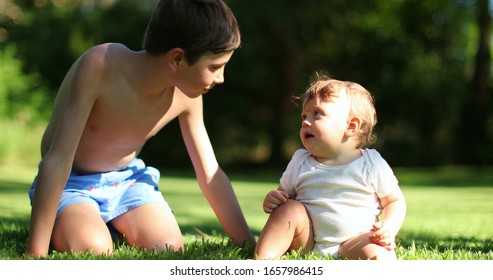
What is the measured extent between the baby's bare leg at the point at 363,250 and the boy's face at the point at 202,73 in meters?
0.91

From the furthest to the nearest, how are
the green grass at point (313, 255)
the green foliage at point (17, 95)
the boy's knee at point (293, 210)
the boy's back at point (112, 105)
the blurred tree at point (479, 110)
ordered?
the blurred tree at point (479, 110)
the green foliage at point (17, 95)
the boy's back at point (112, 105)
the green grass at point (313, 255)
the boy's knee at point (293, 210)

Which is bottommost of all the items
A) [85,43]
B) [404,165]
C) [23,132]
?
[404,165]

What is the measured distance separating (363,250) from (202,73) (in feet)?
3.40

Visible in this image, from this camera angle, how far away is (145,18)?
54.0 feet

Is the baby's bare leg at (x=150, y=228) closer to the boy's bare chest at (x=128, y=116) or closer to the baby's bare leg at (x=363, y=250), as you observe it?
the boy's bare chest at (x=128, y=116)

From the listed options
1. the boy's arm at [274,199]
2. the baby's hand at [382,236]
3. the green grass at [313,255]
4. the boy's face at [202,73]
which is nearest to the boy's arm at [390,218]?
the baby's hand at [382,236]

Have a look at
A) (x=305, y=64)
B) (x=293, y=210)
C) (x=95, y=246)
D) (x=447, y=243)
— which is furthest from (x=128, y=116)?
(x=305, y=64)

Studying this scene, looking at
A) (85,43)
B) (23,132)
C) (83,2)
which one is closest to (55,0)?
(83,2)

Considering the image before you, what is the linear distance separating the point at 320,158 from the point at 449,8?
1635 centimetres

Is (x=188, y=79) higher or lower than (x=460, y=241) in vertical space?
higher

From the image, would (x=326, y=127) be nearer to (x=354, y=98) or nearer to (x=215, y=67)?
(x=354, y=98)

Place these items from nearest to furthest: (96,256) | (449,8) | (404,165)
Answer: (96,256)
(404,165)
(449,8)

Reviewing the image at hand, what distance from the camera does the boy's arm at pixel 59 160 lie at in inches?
108
